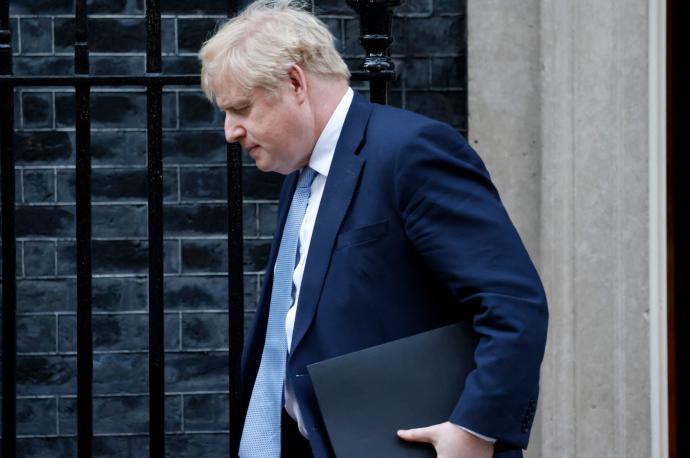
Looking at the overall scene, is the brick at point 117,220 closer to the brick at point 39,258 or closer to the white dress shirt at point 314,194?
the brick at point 39,258

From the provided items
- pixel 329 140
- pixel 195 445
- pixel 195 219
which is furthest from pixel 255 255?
pixel 329 140

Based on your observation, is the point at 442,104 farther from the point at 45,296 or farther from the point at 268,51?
the point at 268,51

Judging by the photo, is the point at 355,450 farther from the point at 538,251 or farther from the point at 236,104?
the point at 538,251

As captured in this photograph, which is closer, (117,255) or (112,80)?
(112,80)

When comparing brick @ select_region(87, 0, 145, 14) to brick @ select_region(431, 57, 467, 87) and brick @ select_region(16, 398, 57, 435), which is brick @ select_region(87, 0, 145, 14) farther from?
brick @ select_region(16, 398, 57, 435)

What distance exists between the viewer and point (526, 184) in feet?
12.5

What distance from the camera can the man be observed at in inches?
82.8

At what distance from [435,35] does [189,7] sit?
0.82m

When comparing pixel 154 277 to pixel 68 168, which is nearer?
pixel 154 277

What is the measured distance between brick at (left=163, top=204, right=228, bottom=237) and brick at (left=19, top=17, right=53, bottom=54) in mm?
677

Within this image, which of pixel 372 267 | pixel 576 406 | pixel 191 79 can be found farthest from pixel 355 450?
pixel 576 406

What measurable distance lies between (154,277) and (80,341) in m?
0.25

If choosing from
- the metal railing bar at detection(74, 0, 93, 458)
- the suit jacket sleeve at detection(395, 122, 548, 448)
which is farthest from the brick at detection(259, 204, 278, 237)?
the suit jacket sleeve at detection(395, 122, 548, 448)

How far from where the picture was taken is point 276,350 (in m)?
2.45
